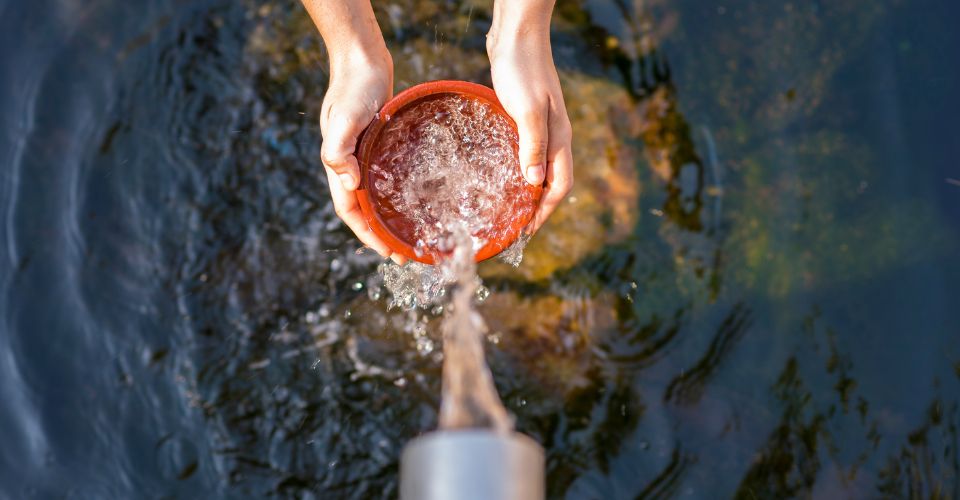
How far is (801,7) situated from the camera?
260 centimetres

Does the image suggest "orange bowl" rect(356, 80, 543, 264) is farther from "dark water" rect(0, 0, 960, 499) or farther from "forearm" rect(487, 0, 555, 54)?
"dark water" rect(0, 0, 960, 499)

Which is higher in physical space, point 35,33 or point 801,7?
A: point 801,7

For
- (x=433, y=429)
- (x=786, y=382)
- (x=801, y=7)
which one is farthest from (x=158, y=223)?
(x=801, y=7)

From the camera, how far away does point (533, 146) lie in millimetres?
1740

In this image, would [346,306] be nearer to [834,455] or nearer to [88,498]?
[88,498]

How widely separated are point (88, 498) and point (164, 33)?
1616 mm

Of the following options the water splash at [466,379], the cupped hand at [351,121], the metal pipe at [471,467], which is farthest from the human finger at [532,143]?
the metal pipe at [471,467]

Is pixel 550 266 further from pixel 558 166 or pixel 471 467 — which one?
pixel 471 467

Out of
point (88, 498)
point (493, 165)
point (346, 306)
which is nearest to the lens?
point (493, 165)

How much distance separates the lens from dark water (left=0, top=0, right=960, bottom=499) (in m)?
2.39

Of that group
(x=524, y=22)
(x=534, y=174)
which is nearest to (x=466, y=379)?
(x=534, y=174)

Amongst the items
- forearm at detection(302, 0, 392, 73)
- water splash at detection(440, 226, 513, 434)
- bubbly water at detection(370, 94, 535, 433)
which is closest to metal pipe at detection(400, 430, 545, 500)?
water splash at detection(440, 226, 513, 434)

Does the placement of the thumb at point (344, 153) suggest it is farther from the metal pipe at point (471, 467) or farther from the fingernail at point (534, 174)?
the metal pipe at point (471, 467)

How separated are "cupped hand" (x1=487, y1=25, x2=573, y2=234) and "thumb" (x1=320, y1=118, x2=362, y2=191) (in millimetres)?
396
